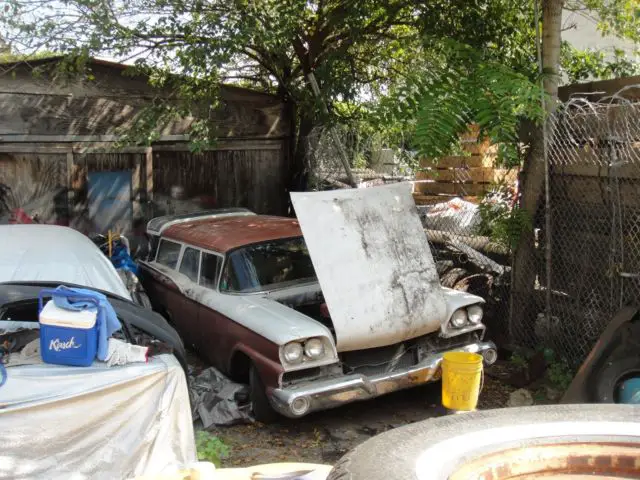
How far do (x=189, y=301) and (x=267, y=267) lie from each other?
910mm

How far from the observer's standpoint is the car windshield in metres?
5.68

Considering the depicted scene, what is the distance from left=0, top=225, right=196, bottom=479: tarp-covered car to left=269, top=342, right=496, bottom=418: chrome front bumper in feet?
2.98

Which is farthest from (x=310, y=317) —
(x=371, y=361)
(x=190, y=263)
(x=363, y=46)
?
(x=363, y=46)

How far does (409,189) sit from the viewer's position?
568cm

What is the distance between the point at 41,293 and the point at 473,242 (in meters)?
4.85

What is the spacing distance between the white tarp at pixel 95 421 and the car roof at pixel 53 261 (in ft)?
4.09

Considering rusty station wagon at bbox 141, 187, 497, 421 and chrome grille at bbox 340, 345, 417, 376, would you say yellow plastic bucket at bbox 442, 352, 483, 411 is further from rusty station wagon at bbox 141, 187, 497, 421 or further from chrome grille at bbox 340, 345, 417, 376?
chrome grille at bbox 340, 345, 417, 376

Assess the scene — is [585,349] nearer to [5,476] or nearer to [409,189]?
[409,189]

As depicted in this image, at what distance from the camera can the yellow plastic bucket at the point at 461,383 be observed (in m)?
4.66

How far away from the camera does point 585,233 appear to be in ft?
18.6

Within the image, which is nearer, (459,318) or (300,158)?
(459,318)

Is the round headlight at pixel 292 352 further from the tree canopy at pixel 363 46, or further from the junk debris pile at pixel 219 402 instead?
the tree canopy at pixel 363 46

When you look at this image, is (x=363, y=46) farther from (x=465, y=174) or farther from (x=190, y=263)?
(x=190, y=263)

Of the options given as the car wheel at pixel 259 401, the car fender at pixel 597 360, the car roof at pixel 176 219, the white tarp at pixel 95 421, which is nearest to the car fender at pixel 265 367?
the car wheel at pixel 259 401
